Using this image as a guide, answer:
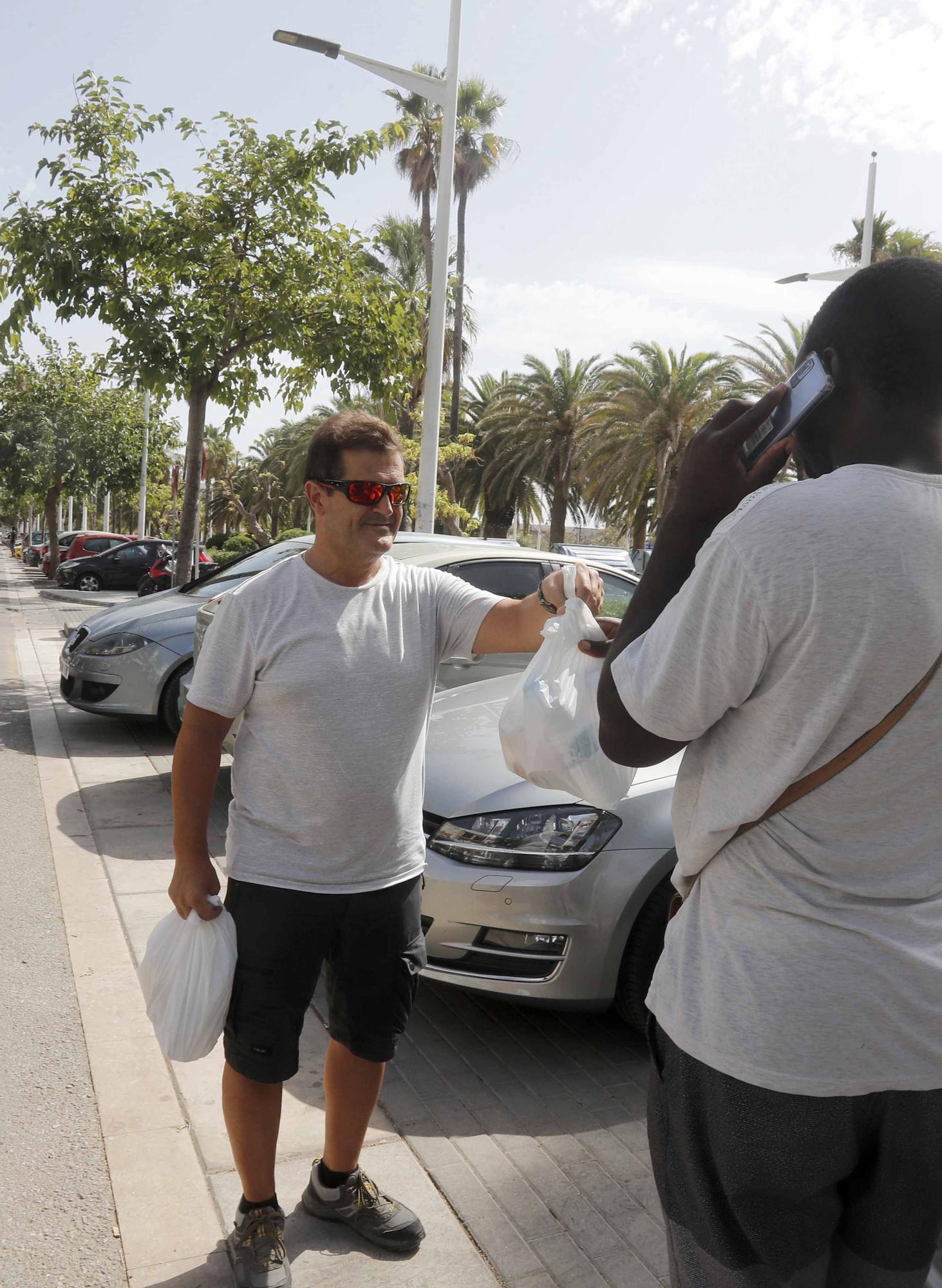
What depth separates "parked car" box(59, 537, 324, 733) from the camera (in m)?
8.42

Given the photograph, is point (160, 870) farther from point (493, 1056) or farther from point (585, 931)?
point (585, 931)

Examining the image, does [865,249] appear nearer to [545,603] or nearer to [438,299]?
[438,299]

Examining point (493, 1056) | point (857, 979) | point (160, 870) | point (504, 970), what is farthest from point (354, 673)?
point (160, 870)

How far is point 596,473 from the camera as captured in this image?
28.3m

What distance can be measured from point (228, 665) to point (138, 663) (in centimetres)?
638

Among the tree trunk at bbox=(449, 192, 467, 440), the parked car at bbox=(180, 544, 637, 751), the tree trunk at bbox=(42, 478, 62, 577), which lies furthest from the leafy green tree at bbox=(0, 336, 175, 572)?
the parked car at bbox=(180, 544, 637, 751)

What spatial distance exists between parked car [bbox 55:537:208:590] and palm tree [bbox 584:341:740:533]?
37.6 ft

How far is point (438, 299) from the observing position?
1215 centimetres

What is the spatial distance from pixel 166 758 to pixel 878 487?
769 centimetres

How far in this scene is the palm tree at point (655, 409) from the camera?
26.3 metres

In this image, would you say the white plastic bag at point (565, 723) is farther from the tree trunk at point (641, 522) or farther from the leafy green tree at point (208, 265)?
the tree trunk at point (641, 522)

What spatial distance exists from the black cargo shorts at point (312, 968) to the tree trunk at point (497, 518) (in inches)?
1303

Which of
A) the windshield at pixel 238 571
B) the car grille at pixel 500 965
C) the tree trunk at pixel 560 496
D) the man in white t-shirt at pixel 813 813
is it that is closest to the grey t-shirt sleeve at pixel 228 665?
the man in white t-shirt at pixel 813 813

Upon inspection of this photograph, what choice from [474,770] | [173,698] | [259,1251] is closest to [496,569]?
[474,770]
